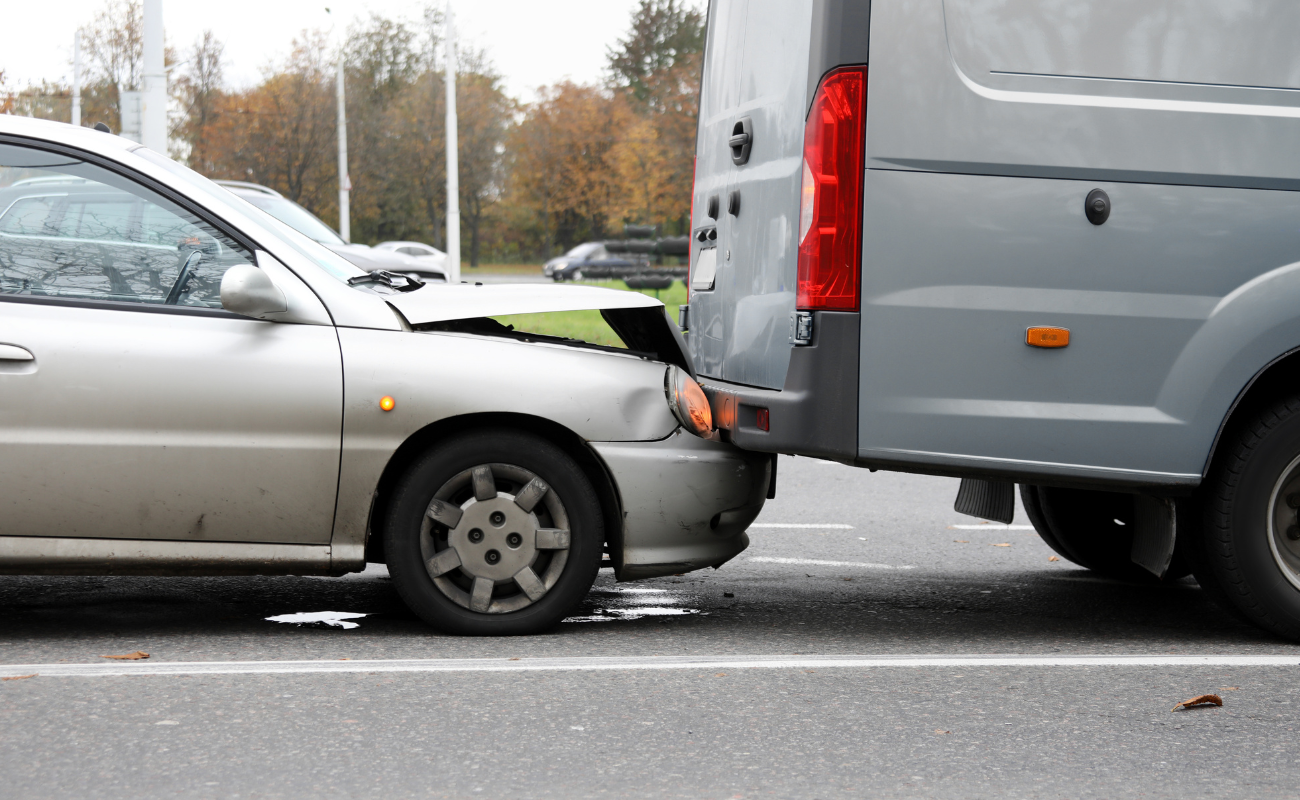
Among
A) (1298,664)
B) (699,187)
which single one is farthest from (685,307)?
(1298,664)

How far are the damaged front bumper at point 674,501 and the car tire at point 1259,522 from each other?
1620mm

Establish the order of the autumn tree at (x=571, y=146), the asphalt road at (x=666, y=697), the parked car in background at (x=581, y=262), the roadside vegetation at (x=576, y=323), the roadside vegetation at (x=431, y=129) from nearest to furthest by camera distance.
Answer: the asphalt road at (x=666, y=697) → the roadside vegetation at (x=576, y=323) → the roadside vegetation at (x=431, y=129) → the parked car in background at (x=581, y=262) → the autumn tree at (x=571, y=146)

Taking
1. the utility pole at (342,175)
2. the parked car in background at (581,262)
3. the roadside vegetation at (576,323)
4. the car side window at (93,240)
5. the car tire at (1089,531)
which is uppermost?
the utility pole at (342,175)

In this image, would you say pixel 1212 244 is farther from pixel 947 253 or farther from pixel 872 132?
pixel 872 132

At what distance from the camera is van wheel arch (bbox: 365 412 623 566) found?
4527 mm

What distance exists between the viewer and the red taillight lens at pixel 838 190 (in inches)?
175

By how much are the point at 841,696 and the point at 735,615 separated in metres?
1.22

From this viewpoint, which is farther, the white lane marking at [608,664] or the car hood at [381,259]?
the car hood at [381,259]

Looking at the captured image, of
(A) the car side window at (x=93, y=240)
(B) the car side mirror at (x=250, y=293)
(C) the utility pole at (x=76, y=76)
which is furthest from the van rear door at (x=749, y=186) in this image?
(C) the utility pole at (x=76, y=76)

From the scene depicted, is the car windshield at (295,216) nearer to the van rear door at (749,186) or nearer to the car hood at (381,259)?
the car hood at (381,259)

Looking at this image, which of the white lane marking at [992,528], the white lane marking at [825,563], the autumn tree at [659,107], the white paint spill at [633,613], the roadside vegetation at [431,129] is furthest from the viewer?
the autumn tree at [659,107]

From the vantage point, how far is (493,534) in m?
4.51

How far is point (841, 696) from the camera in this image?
401 cm

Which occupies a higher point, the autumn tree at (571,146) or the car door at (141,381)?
the autumn tree at (571,146)
